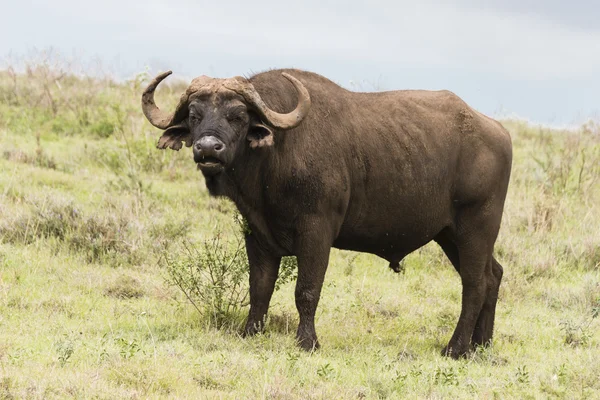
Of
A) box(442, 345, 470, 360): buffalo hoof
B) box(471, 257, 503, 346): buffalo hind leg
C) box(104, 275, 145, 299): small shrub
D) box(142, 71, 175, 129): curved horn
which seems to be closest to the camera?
box(142, 71, 175, 129): curved horn

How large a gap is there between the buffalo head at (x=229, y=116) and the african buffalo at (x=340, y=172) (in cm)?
1

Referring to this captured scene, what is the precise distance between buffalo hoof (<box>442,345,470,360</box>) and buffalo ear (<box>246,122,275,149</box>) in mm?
2822

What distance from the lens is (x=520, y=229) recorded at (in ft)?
44.6

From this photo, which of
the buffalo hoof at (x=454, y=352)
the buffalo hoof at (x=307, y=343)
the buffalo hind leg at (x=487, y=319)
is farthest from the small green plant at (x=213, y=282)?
the buffalo hind leg at (x=487, y=319)

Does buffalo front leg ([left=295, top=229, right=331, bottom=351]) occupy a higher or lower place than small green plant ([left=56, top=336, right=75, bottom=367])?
higher

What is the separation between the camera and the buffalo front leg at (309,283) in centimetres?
781

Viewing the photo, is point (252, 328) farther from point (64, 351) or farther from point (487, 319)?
point (487, 319)

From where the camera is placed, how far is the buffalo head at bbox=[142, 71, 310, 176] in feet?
23.5

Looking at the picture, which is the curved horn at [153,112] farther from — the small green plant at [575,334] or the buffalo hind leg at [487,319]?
the small green plant at [575,334]

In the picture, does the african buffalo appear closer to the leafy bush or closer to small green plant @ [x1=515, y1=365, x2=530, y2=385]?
the leafy bush

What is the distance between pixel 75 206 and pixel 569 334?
6.43 meters

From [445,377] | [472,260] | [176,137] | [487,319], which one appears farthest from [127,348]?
[487,319]

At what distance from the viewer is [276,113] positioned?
293 inches

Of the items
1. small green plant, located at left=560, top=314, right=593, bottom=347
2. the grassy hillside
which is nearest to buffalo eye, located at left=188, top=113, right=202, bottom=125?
the grassy hillside
